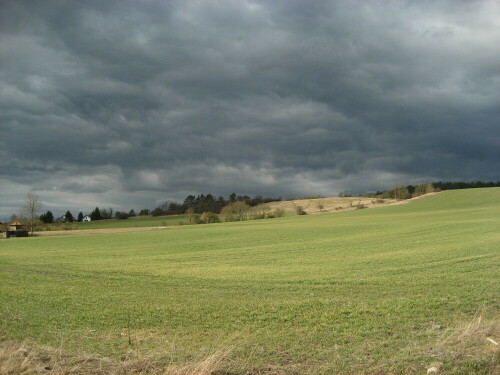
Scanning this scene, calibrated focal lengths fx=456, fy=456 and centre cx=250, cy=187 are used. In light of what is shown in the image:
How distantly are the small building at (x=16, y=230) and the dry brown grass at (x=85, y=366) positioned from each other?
105m

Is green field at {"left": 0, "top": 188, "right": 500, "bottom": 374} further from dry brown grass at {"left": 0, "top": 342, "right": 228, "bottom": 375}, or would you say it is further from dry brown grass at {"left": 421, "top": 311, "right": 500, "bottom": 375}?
dry brown grass at {"left": 0, "top": 342, "right": 228, "bottom": 375}

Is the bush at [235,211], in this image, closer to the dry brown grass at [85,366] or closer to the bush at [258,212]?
the bush at [258,212]

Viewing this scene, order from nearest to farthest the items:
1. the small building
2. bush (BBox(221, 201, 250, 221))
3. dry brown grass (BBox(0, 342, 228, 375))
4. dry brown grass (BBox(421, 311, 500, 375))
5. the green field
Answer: dry brown grass (BBox(0, 342, 228, 375)), dry brown grass (BBox(421, 311, 500, 375)), the green field, the small building, bush (BBox(221, 201, 250, 221))

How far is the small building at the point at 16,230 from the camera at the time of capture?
101625 mm

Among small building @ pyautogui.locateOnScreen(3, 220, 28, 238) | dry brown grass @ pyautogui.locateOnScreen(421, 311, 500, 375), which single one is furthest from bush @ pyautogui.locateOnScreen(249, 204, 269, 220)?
dry brown grass @ pyautogui.locateOnScreen(421, 311, 500, 375)

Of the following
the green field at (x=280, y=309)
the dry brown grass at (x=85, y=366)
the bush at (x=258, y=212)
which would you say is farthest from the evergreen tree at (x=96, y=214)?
the dry brown grass at (x=85, y=366)

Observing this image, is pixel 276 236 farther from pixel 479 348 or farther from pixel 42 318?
pixel 479 348

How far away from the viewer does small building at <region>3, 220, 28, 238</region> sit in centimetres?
10162

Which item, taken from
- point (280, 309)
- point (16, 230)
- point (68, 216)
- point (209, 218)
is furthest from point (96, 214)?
point (280, 309)

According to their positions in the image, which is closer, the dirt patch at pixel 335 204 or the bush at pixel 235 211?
the bush at pixel 235 211

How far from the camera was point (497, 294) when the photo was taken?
52.0 ft

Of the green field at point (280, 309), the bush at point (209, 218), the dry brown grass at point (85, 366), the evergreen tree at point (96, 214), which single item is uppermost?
the evergreen tree at point (96, 214)

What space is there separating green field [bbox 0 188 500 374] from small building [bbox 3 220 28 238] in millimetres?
78214

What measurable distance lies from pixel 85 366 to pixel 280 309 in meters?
8.01
